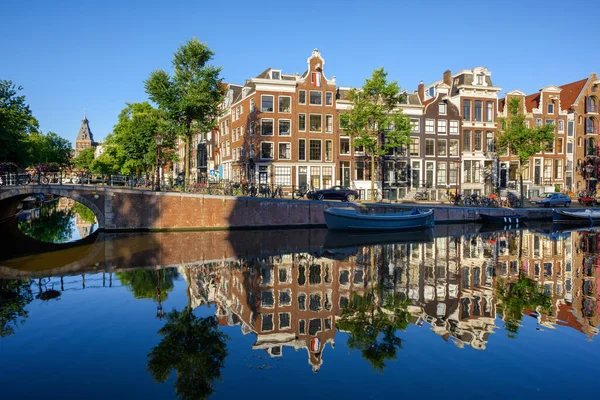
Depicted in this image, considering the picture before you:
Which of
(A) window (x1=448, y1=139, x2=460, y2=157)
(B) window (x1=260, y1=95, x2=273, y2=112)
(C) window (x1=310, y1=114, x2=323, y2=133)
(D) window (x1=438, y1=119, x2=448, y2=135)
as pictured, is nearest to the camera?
(B) window (x1=260, y1=95, x2=273, y2=112)

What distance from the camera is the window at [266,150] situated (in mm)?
42750

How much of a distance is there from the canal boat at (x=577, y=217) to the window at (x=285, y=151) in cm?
2549

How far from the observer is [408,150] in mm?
47250

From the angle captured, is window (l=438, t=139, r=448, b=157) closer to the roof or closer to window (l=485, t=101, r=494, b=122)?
window (l=485, t=101, r=494, b=122)

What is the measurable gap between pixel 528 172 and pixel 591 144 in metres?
12.4

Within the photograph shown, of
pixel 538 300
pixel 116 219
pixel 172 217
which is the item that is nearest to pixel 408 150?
pixel 172 217

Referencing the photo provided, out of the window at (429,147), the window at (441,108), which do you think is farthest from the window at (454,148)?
the window at (441,108)

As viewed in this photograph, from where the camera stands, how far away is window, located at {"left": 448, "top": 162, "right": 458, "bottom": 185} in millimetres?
48469

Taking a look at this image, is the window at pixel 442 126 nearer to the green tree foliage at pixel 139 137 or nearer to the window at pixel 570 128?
the window at pixel 570 128

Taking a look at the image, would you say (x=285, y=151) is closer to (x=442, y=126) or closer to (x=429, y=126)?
(x=429, y=126)

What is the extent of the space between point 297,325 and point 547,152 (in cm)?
5369

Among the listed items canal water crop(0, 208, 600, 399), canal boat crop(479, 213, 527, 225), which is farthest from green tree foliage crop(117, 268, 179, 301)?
canal boat crop(479, 213, 527, 225)

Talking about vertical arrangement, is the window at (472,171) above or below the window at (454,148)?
below

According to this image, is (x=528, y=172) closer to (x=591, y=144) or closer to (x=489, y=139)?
(x=489, y=139)
